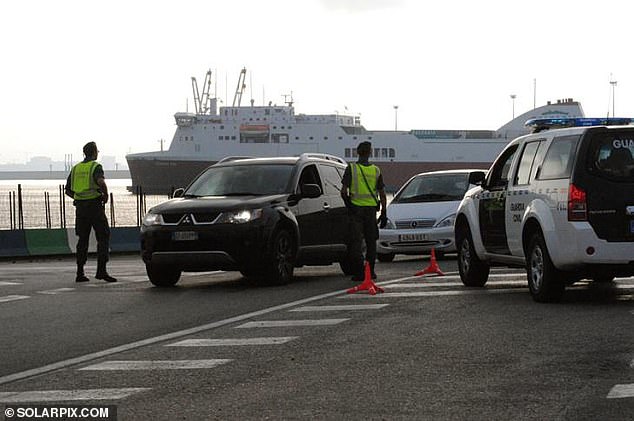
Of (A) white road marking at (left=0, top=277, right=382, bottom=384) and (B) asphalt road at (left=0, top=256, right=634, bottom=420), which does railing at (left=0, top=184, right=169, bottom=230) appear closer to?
(B) asphalt road at (left=0, top=256, right=634, bottom=420)

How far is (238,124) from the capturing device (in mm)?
134000

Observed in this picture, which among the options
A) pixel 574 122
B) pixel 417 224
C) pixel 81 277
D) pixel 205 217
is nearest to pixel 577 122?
pixel 574 122

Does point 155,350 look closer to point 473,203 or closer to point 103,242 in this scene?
point 473,203

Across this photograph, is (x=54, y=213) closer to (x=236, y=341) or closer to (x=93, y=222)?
(x=93, y=222)

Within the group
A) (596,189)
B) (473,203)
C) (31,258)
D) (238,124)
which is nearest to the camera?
(596,189)

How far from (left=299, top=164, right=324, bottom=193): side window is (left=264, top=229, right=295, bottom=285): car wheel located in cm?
139

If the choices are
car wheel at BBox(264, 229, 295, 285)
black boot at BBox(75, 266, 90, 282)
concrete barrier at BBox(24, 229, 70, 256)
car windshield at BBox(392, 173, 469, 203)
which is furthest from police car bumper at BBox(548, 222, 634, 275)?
concrete barrier at BBox(24, 229, 70, 256)

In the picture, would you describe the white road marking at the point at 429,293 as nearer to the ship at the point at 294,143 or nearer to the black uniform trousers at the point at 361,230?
the black uniform trousers at the point at 361,230

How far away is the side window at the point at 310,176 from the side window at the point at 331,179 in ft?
0.62

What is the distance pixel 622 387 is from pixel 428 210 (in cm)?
1346

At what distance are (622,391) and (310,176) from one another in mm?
10387

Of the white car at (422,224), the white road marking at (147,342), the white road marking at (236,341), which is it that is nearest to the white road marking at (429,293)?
the white road marking at (147,342)

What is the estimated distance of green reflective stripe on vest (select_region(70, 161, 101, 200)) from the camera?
16594 millimetres

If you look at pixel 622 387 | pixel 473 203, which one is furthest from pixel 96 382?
pixel 473 203
